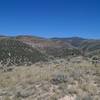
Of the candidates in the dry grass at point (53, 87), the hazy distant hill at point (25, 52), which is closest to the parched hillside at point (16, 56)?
the hazy distant hill at point (25, 52)

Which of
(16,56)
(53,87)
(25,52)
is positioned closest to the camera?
(53,87)

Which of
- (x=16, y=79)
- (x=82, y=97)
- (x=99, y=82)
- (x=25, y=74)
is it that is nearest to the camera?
(x=82, y=97)

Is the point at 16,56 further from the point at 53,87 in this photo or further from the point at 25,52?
the point at 53,87

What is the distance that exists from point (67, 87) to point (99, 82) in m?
1.82

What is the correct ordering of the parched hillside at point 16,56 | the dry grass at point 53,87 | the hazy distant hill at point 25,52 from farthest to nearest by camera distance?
the hazy distant hill at point 25,52 < the parched hillside at point 16,56 < the dry grass at point 53,87

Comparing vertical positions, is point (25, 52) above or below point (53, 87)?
below

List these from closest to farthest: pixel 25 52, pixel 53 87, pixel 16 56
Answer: pixel 53 87 → pixel 16 56 → pixel 25 52

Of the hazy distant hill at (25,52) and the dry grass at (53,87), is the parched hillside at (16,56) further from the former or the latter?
the dry grass at (53,87)

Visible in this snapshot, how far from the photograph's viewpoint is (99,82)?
12.1 meters

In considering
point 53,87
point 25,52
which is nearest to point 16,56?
point 25,52

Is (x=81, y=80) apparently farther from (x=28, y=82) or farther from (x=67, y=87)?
Result: (x=28, y=82)

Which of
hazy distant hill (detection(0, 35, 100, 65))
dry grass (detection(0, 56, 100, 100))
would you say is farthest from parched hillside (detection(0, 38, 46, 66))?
dry grass (detection(0, 56, 100, 100))

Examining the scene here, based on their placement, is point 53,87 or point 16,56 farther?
point 16,56

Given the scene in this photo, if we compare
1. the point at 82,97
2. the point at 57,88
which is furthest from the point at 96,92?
the point at 57,88
